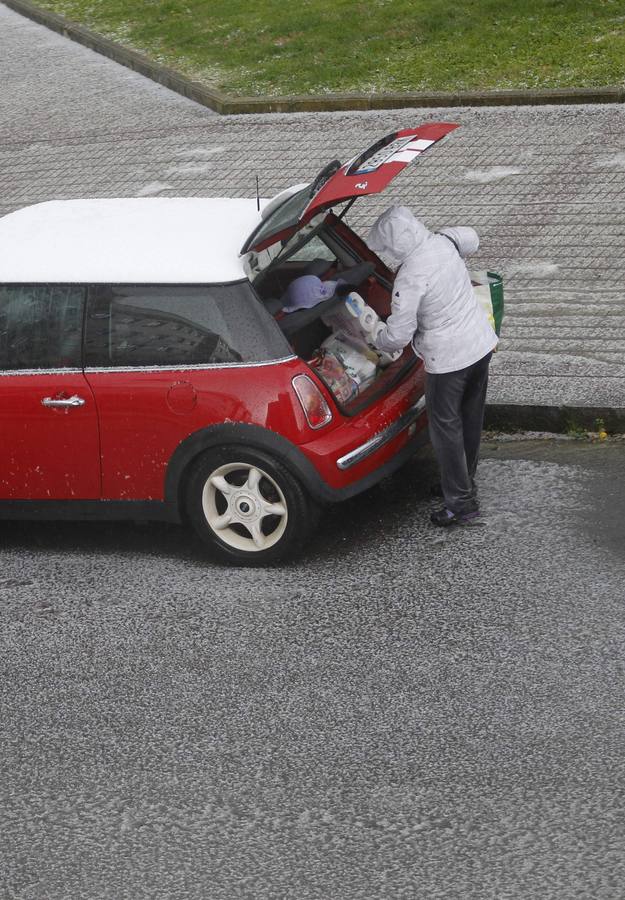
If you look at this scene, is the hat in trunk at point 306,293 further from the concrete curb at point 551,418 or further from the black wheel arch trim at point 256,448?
the concrete curb at point 551,418

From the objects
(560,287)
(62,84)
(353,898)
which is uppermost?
(353,898)

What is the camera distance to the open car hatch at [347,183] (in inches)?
235

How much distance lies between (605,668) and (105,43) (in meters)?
14.9

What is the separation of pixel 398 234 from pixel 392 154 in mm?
445

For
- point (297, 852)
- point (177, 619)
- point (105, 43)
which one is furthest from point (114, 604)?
point (105, 43)

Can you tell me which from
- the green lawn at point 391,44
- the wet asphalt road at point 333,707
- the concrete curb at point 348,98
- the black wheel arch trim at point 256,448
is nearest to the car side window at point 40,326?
the black wheel arch trim at point 256,448

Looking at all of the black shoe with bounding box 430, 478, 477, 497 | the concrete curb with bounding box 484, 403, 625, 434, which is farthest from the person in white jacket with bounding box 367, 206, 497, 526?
the concrete curb with bounding box 484, 403, 625, 434

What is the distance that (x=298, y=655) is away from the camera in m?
5.57

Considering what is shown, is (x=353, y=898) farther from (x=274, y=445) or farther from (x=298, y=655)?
(x=274, y=445)

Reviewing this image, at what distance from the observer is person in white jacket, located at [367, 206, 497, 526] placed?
6.12m

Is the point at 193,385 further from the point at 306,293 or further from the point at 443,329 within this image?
the point at 443,329

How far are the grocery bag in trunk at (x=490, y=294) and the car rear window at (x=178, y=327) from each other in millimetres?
1171

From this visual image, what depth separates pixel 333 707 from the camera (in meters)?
5.18

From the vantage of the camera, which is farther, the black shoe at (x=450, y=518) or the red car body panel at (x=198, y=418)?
the black shoe at (x=450, y=518)
